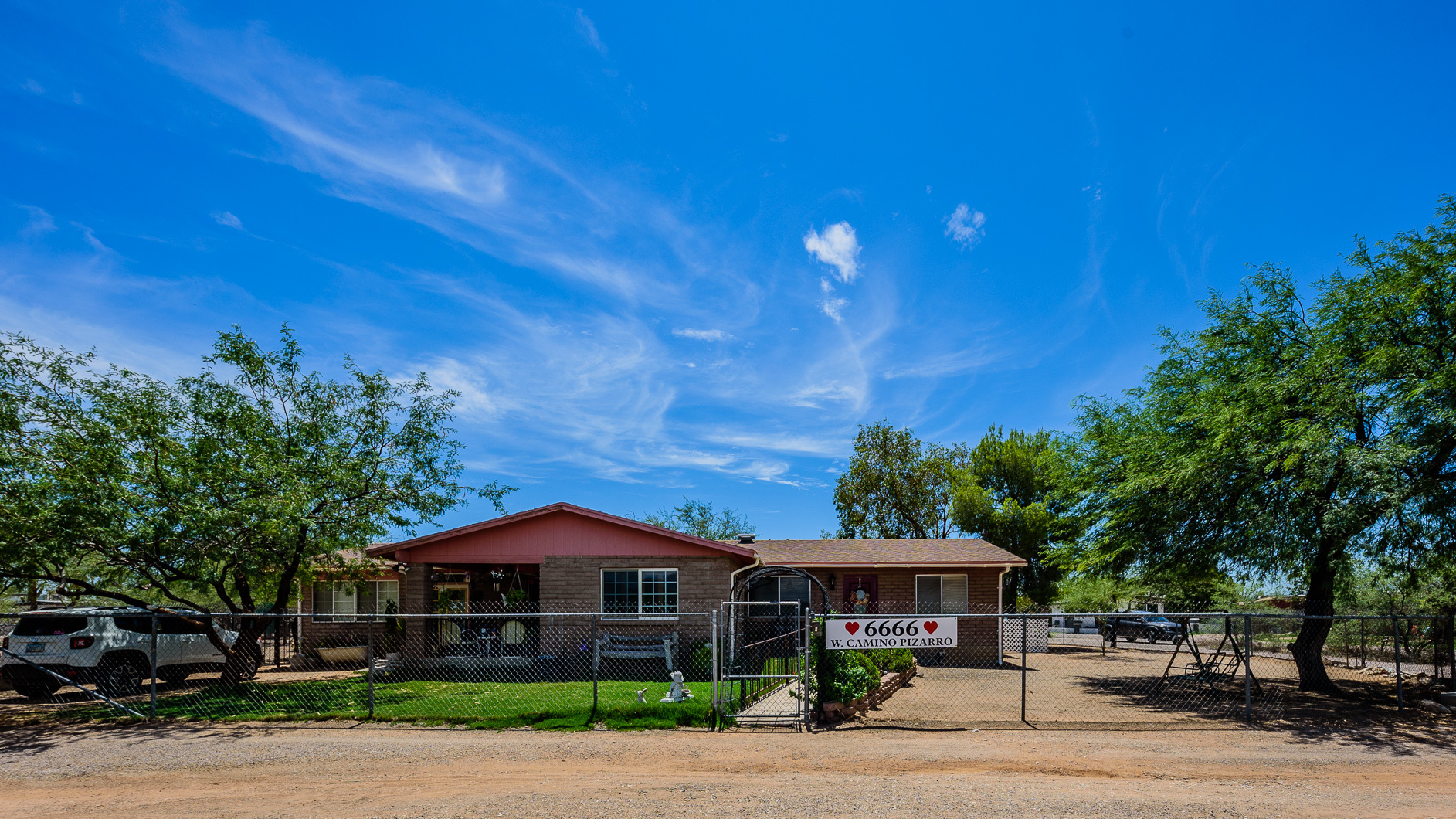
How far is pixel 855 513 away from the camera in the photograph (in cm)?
4684

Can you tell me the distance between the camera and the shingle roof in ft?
74.3

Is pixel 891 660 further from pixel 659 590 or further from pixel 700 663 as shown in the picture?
pixel 659 590

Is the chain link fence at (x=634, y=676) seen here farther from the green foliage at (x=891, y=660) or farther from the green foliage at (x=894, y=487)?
the green foliage at (x=894, y=487)

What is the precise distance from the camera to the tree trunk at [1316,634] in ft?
50.4

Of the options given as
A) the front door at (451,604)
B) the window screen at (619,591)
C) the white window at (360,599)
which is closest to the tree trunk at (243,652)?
the front door at (451,604)

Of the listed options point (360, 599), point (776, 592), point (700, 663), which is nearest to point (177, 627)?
point (360, 599)

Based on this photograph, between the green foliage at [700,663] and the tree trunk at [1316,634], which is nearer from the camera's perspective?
the tree trunk at [1316,634]

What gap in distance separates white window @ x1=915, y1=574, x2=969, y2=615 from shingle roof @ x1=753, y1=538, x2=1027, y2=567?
0.64 m

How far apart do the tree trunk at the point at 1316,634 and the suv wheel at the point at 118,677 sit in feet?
70.5

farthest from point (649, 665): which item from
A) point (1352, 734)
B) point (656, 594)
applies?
point (1352, 734)

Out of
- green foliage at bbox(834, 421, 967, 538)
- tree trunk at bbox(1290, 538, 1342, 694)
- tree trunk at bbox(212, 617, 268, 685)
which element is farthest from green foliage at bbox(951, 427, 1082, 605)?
tree trunk at bbox(212, 617, 268, 685)

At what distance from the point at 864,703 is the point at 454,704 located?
661cm

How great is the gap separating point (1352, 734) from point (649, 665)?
12537 millimetres

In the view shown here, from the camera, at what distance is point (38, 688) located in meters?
14.4
